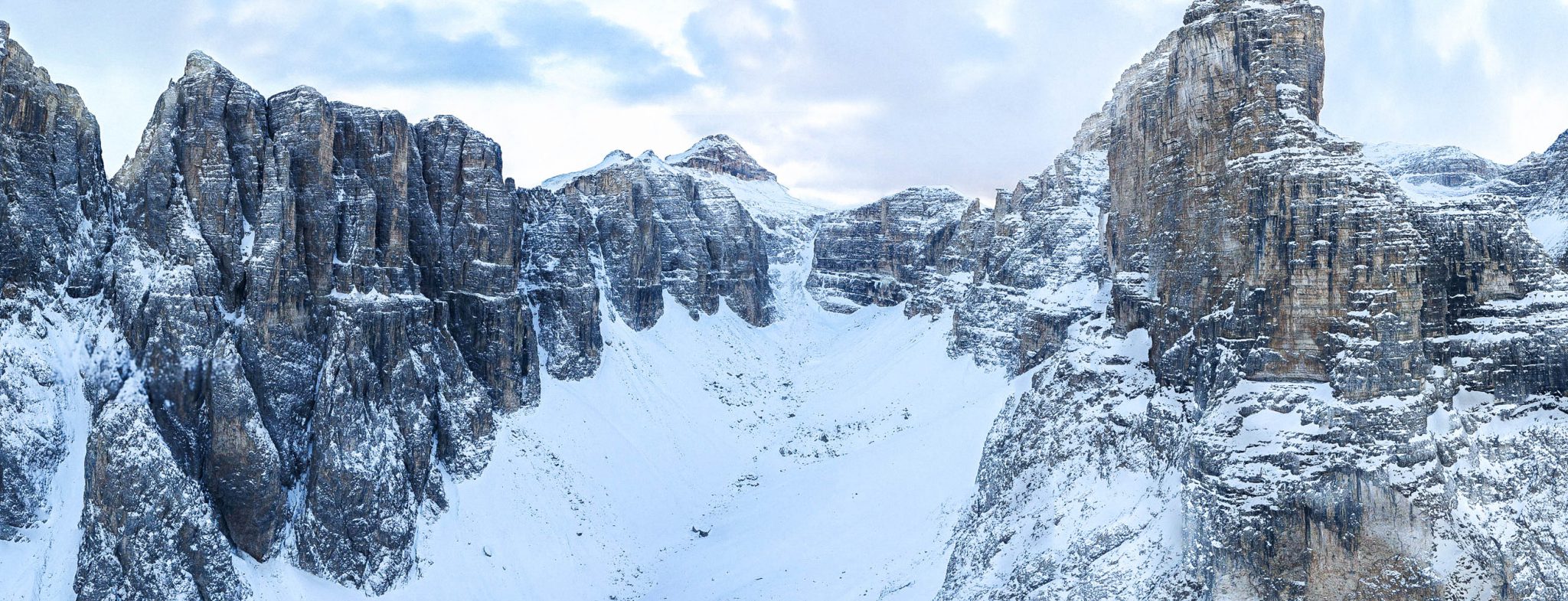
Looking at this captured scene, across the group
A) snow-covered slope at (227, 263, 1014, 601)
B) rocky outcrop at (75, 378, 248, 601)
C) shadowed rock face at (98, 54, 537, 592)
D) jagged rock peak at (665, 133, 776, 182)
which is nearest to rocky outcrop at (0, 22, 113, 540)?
rocky outcrop at (75, 378, 248, 601)

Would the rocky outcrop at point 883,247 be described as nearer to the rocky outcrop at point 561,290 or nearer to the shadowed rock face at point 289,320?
the rocky outcrop at point 561,290

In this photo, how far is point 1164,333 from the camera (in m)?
34.5

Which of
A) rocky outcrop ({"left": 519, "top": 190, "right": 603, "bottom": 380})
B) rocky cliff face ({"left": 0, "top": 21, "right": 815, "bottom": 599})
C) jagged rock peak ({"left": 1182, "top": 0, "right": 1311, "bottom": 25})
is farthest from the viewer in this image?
rocky outcrop ({"left": 519, "top": 190, "right": 603, "bottom": 380})

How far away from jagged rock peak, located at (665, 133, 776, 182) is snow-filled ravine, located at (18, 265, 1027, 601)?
2559 inches

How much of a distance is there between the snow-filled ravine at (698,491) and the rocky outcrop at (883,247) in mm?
30990

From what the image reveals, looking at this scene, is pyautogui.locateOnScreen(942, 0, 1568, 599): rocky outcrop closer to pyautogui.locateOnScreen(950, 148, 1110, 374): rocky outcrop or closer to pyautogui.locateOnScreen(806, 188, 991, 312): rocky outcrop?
pyautogui.locateOnScreen(950, 148, 1110, 374): rocky outcrop

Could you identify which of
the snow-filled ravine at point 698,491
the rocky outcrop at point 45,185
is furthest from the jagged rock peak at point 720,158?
the rocky outcrop at point 45,185

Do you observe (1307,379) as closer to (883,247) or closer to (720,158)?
(883,247)

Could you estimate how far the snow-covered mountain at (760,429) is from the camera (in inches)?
1074

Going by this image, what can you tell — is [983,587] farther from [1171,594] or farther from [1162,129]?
[1162,129]

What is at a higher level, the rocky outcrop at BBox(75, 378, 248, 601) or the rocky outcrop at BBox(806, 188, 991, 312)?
the rocky outcrop at BBox(806, 188, 991, 312)

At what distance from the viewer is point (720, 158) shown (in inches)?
6476

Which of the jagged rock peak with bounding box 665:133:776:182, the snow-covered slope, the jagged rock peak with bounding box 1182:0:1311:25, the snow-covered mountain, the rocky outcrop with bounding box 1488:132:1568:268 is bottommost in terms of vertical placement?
the snow-covered slope

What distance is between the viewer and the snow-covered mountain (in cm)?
2728
